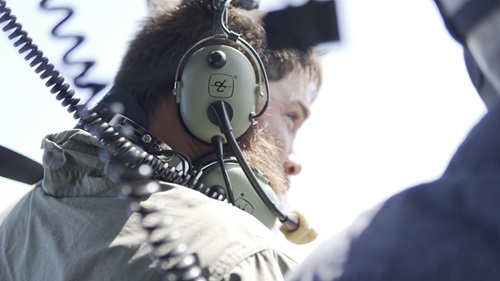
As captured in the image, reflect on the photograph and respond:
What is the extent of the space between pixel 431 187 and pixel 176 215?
0.93 meters

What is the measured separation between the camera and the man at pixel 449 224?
52 centimetres

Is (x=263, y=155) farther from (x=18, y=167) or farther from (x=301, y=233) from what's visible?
(x=18, y=167)

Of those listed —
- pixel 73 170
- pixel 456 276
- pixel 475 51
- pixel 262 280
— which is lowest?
pixel 262 280

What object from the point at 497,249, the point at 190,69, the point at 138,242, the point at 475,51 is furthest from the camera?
the point at 190,69

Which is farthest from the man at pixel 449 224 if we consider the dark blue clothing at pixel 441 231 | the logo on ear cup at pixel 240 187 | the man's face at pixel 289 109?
the man's face at pixel 289 109

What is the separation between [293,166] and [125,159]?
185cm

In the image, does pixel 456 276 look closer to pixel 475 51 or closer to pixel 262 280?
pixel 475 51

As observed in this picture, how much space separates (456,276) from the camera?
521 mm

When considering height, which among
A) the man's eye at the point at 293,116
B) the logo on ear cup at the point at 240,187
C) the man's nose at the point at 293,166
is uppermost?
the logo on ear cup at the point at 240,187

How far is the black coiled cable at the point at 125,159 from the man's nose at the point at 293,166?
53.7 inches

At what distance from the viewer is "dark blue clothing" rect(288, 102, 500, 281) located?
0.52 m

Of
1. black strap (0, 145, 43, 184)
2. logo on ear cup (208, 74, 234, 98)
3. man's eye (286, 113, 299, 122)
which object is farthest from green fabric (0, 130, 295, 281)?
man's eye (286, 113, 299, 122)

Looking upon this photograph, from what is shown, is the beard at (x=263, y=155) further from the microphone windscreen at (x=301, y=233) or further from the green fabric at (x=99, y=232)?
the green fabric at (x=99, y=232)

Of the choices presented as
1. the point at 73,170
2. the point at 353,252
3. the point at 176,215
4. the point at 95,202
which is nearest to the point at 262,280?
the point at 176,215
